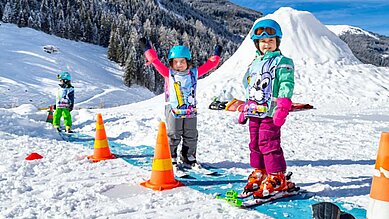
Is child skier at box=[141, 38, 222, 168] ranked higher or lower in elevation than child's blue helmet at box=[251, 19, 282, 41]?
lower

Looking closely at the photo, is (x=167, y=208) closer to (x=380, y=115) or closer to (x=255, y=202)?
(x=255, y=202)

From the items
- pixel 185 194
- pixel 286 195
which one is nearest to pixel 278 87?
pixel 286 195

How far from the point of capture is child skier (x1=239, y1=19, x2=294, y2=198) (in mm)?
4363

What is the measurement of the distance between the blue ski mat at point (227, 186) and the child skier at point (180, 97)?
1.57ft

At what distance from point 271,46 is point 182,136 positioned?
2.12m

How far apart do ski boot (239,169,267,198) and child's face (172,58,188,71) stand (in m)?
2.00

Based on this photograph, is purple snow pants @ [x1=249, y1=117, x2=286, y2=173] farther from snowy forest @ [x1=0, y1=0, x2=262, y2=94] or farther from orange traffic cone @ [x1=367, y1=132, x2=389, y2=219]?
snowy forest @ [x1=0, y1=0, x2=262, y2=94]

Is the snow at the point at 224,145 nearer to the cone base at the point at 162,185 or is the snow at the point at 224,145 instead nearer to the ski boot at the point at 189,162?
the cone base at the point at 162,185

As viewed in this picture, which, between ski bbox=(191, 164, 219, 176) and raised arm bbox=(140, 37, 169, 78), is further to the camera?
raised arm bbox=(140, 37, 169, 78)

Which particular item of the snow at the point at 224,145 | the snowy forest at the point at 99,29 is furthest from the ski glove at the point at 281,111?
the snowy forest at the point at 99,29

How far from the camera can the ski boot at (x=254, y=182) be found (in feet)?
14.8

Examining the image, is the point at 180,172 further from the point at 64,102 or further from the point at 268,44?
the point at 64,102

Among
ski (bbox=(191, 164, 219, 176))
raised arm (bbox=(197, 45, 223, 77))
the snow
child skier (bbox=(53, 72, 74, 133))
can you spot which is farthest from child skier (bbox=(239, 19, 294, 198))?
child skier (bbox=(53, 72, 74, 133))

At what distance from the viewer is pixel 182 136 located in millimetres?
6055
